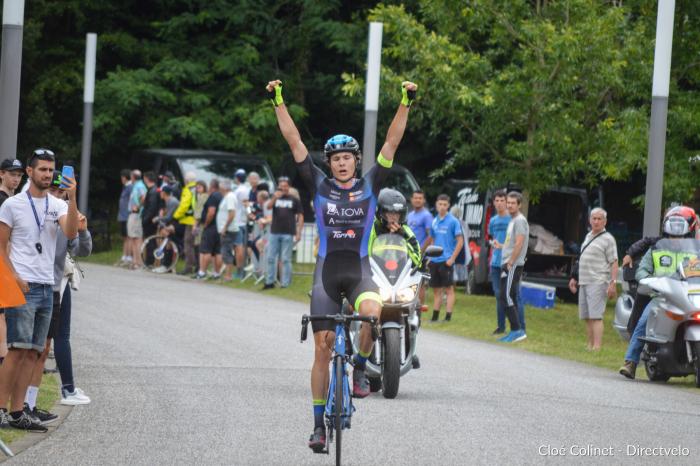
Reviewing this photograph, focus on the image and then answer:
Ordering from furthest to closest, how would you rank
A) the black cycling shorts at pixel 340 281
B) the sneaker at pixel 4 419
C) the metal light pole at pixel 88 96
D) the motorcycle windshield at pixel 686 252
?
the metal light pole at pixel 88 96, the motorcycle windshield at pixel 686 252, the sneaker at pixel 4 419, the black cycling shorts at pixel 340 281

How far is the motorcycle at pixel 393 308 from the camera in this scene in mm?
12109

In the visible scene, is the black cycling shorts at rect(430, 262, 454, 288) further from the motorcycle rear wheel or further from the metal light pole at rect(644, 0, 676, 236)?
the motorcycle rear wheel

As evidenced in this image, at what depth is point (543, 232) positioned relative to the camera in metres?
27.3

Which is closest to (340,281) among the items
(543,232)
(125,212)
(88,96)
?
(543,232)

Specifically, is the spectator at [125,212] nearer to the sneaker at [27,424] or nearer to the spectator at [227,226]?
the spectator at [227,226]

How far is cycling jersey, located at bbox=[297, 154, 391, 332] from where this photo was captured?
938 cm

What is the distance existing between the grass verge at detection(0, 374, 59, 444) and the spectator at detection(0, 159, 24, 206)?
64.6 inches

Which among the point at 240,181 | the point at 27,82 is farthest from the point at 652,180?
the point at 27,82

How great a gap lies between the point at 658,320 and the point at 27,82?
82.4 ft

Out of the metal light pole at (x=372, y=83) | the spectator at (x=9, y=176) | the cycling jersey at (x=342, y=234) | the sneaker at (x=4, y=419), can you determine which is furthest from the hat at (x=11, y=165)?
the metal light pole at (x=372, y=83)

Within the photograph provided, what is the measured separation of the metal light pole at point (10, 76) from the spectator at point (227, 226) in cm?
1246

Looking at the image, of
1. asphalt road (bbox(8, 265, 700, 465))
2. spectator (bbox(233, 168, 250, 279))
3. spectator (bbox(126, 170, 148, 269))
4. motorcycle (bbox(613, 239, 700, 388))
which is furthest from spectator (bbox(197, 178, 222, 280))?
motorcycle (bbox(613, 239, 700, 388))

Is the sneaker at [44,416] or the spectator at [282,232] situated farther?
the spectator at [282,232]

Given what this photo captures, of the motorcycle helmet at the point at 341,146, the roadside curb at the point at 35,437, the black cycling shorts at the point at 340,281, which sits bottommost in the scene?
the roadside curb at the point at 35,437
